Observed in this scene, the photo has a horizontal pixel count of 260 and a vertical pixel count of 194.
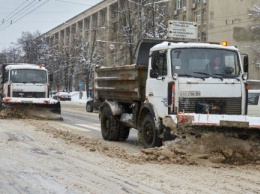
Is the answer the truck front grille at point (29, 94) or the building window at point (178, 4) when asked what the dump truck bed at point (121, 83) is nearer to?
the truck front grille at point (29, 94)

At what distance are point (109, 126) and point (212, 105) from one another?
13.5 feet

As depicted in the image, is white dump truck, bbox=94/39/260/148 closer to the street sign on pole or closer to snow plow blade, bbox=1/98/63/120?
snow plow blade, bbox=1/98/63/120

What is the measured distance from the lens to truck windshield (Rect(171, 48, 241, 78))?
9.31 meters

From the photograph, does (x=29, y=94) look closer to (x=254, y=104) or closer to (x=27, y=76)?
(x=27, y=76)

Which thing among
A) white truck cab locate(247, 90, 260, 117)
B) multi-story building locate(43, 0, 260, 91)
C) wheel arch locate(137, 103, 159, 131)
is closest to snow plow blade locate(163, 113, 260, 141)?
wheel arch locate(137, 103, 159, 131)

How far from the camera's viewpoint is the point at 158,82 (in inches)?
382

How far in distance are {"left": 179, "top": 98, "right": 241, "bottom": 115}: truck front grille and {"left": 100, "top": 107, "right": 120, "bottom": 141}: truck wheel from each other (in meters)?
3.68

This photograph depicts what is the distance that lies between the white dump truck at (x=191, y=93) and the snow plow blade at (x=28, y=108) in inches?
356

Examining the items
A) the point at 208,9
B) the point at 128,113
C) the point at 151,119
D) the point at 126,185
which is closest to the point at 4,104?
the point at 128,113

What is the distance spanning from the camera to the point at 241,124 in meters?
8.28

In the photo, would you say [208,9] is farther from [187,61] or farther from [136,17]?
[187,61]

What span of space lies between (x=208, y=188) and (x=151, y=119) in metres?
3.57

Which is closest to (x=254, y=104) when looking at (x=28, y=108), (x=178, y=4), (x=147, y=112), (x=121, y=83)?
(x=121, y=83)

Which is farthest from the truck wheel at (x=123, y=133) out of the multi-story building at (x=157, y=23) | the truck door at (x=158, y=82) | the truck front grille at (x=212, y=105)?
the multi-story building at (x=157, y=23)
